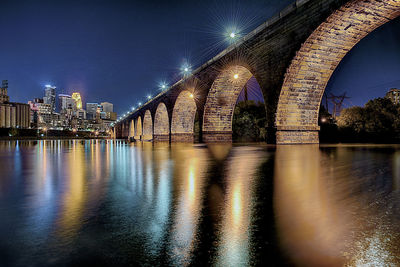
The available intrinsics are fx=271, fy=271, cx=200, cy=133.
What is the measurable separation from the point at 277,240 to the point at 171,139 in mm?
30866

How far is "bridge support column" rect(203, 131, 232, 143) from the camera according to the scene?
23.9 meters

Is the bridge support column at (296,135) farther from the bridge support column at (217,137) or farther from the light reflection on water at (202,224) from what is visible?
the light reflection on water at (202,224)

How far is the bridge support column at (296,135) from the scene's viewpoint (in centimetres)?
1452

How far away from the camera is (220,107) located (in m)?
23.8

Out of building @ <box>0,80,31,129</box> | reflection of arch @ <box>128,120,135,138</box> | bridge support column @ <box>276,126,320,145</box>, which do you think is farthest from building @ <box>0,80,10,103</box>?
bridge support column @ <box>276,126,320,145</box>

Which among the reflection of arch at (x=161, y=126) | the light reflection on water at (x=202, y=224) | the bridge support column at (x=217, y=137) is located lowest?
the light reflection on water at (x=202, y=224)

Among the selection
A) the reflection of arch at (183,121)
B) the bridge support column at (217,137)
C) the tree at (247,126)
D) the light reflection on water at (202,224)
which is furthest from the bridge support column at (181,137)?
the light reflection on water at (202,224)

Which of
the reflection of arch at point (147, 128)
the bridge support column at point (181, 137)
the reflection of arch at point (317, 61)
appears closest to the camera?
the reflection of arch at point (317, 61)

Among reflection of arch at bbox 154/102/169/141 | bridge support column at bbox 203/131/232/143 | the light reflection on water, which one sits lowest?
the light reflection on water

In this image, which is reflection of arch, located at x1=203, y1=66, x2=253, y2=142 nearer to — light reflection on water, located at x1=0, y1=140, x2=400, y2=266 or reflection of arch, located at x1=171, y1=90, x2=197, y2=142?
reflection of arch, located at x1=171, y1=90, x2=197, y2=142

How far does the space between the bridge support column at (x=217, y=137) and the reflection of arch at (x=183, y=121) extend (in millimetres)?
7815

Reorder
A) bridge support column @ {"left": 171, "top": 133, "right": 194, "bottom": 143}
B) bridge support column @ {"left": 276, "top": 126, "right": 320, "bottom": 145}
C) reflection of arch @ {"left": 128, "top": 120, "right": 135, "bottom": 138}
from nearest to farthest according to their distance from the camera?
bridge support column @ {"left": 276, "top": 126, "right": 320, "bottom": 145} < bridge support column @ {"left": 171, "top": 133, "right": 194, "bottom": 143} < reflection of arch @ {"left": 128, "top": 120, "right": 135, "bottom": 138}

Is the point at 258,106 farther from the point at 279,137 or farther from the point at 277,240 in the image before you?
the point at 277,240

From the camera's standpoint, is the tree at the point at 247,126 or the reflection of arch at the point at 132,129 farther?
the reflection of arch at the point at 132,129
